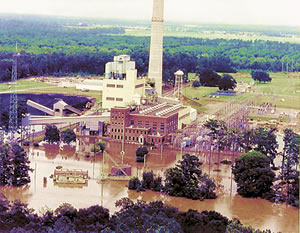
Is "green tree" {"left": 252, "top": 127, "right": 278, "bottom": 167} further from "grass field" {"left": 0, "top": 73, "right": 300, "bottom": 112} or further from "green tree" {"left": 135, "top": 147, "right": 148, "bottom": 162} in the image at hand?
"grass field" {"left": 0, "top": 73, "right": 300, "bottom": 112}

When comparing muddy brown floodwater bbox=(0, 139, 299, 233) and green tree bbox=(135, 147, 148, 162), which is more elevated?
green tree bbox=(135, 147, 148, 162)

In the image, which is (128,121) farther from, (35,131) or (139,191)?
(139,191)

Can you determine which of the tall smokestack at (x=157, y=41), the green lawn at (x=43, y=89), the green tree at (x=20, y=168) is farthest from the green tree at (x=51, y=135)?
the green lawn at (x=43, y=89)

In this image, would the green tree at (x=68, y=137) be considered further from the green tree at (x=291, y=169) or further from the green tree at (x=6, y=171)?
the green tree at (x=291, y=169)

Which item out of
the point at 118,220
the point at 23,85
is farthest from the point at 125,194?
the point at 23,85

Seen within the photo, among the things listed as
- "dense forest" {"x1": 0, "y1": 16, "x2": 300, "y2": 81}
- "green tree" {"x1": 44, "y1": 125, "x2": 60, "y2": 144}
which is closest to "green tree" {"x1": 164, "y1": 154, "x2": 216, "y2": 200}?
"green tree" {"x1": 44, "y1": 125, "x2": 60, "y2": 144}
